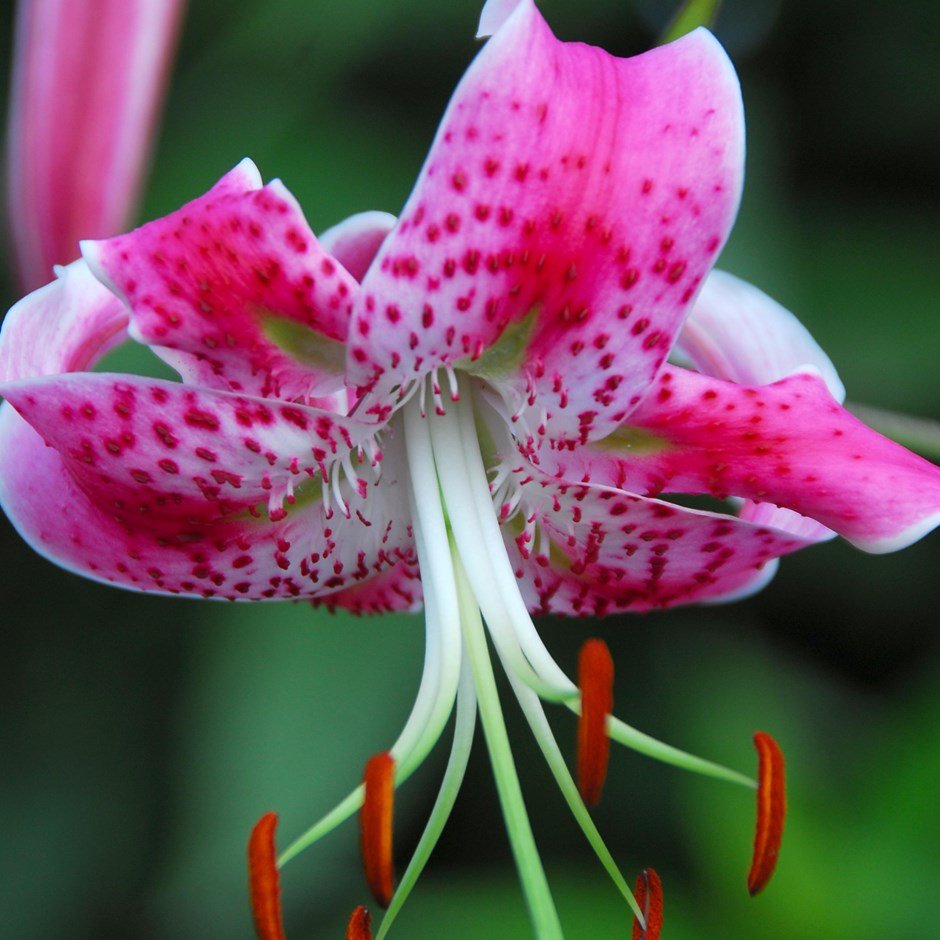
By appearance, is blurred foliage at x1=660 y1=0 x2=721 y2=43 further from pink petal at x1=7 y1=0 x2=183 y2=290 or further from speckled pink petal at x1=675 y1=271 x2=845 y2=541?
pink petal at x1=7 y1=0 x2=183 y2=290

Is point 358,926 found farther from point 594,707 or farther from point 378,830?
point 594,707

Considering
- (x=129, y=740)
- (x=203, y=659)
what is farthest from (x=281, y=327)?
(x=129, y=740)

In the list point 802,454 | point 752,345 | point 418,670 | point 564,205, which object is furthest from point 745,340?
point 418,670

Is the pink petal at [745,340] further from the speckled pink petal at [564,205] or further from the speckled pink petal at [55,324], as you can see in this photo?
the speckled pink petal at [55,324]

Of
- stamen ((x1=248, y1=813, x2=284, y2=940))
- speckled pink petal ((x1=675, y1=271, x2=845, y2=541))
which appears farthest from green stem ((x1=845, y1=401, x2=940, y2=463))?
stamen ((x1=248, y1=813, x2=284, y2=940))

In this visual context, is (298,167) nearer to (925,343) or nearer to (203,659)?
(203,659)

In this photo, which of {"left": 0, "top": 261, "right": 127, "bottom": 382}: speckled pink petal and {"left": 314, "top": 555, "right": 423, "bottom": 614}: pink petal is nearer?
{"left": 0, "top": 261, "right": 127, "bottom": 382}: speckled pink petal
